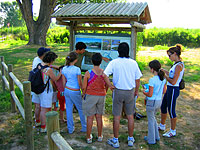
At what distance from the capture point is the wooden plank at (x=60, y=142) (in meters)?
1.90

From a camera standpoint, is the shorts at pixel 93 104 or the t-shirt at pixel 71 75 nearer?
the shorts at pixel 93 104

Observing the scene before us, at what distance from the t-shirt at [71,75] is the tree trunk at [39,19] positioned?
14.3 meters

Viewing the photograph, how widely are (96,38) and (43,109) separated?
2.53 metres

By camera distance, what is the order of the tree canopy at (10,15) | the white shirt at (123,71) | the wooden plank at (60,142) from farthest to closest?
the tree canopy at (10,15) < the white shirt at (123,71) < the wooden plank at (60,142)

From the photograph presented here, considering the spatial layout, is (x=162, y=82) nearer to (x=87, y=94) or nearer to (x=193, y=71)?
(x=87, y=94)

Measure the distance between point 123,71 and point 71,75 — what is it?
103 cm

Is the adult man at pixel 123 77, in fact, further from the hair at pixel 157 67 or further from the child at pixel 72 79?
the child at pixel 72 79

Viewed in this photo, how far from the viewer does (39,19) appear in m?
17.8

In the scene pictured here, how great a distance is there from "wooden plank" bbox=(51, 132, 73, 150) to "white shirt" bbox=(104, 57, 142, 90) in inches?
65.5

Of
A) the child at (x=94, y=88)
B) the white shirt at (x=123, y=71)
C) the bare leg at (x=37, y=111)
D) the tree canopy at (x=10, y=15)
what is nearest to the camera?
the white shirt at (x=123, y=71)

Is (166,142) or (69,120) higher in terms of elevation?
(69,120)

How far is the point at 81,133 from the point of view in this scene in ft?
13.9

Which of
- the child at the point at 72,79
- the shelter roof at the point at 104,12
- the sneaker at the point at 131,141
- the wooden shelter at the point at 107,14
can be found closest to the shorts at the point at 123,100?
the sneaker at the point at 131,141

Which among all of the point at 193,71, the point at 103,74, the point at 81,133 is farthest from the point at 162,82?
the point at 193,71
